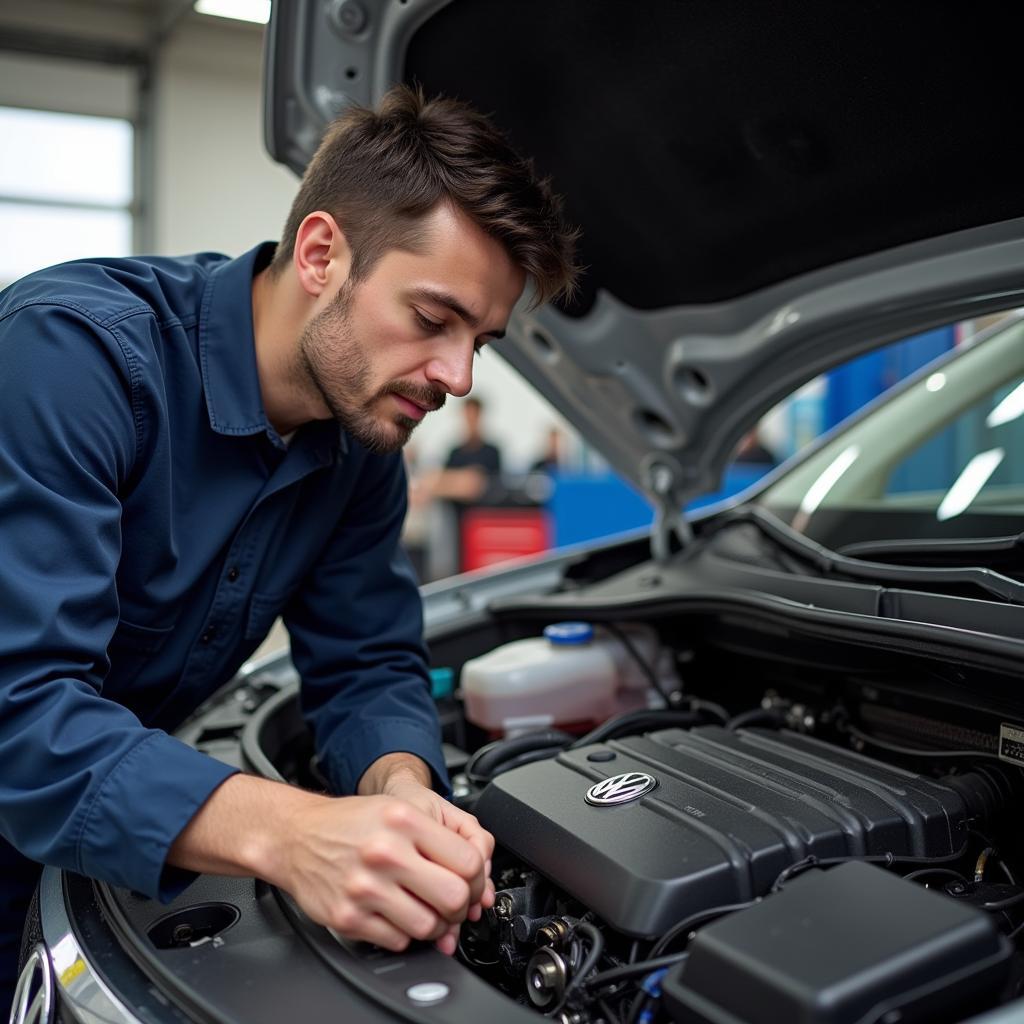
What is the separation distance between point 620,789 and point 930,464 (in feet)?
3.04

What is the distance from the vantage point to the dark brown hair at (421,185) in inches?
46.8

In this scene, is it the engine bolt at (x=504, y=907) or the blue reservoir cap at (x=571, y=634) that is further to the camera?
Result: the blue reservoir cap at (x=571, y=634)

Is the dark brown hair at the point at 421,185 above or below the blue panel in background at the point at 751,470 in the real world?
above

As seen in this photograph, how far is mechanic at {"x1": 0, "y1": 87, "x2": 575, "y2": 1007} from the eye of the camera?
34.1 inches

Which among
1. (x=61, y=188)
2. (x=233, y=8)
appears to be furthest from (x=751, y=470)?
(x=61, y=188)

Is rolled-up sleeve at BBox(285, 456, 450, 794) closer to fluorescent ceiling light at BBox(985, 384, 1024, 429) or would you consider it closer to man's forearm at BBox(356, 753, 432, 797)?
man's forearm at BBox(356, 753, 432, 797)

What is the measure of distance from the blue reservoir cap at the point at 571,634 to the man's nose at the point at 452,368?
0.52 meters

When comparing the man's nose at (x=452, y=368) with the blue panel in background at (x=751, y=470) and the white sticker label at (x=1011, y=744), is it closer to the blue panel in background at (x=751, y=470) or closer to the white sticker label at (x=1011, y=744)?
the white sticker label at (x=1011, y=744)

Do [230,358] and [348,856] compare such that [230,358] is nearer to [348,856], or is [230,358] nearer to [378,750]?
[378,750]

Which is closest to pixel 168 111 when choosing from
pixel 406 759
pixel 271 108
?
pixel 271 108

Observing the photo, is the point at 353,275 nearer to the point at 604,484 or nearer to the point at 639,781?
the point at 639,781

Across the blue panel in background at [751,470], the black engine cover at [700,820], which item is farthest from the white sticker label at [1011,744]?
the blue panel in background at [751,470]

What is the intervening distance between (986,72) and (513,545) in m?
5.12

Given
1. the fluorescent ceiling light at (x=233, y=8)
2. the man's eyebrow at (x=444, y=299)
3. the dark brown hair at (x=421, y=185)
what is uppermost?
the fluorescent ceiling light at (x=233, y=8)
